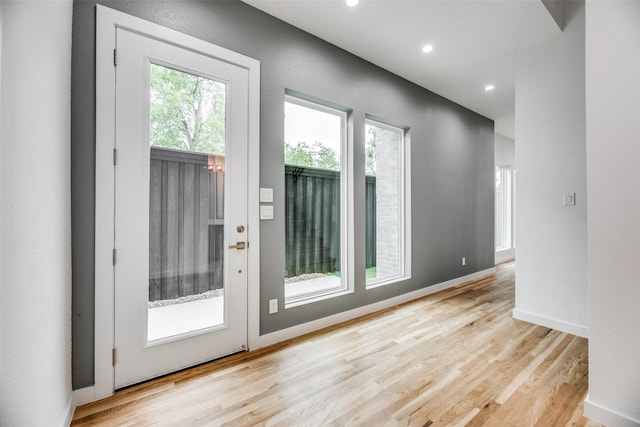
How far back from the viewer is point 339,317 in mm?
3162

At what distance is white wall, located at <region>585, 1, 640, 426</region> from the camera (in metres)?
1.60

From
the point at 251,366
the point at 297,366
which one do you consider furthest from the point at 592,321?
the point at 251,366

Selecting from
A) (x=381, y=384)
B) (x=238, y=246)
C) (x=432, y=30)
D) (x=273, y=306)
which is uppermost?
(x=432, y=30)

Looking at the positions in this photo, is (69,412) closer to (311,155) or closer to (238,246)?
(238,246)

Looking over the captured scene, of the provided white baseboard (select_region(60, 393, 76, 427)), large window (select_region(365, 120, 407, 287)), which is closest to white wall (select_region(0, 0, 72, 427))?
white baseboard (select_region(60, 393, 76, 427))

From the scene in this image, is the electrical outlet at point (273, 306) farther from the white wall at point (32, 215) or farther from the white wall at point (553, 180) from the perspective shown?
the white wall at point (553, 180)

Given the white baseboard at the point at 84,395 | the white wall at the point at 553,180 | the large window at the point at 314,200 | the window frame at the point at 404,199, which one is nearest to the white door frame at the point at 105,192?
the white baseboard at the point at 84,395

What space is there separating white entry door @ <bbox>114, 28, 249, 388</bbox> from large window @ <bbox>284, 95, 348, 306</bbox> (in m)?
0.59

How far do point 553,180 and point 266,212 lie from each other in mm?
2892

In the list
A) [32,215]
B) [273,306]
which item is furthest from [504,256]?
[32,215]

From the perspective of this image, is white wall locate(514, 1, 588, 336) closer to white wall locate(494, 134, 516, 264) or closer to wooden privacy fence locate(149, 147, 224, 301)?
wooden privacy fence locate(149, 147, 224, 301)

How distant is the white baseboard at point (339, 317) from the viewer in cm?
262

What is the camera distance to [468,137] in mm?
5027

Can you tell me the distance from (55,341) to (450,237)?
181 inches
